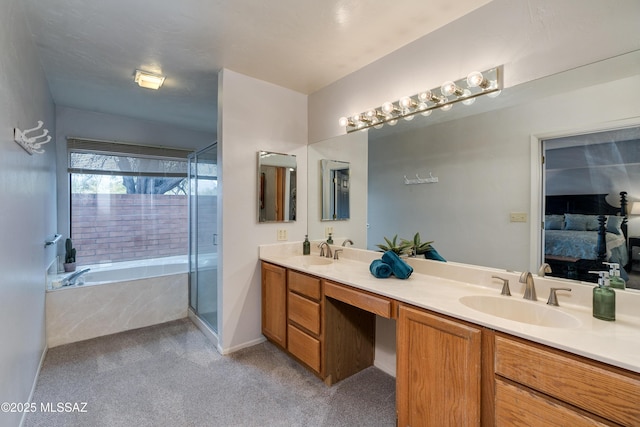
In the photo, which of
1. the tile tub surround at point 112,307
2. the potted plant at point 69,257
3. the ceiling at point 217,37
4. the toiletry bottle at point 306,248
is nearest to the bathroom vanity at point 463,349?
the toiletry bottle at point 306,248

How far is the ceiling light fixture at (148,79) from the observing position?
2.50 m

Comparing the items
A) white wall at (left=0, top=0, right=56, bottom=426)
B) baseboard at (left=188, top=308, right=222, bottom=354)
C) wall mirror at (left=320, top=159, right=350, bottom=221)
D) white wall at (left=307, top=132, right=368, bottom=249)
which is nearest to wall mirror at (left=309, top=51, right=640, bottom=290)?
white wall at (left=307, top=132, right=368, bottom=249)

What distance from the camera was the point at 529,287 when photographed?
1.49 metres

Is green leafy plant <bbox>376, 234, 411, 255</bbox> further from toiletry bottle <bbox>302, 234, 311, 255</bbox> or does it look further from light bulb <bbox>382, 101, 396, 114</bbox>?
light bulb <bbox>382, 101, 396, 114</bbox>

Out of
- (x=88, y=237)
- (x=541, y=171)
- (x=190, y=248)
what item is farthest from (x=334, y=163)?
(x=88, y=237)

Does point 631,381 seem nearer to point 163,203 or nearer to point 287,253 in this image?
point 287,253

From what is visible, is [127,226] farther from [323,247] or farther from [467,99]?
[467,99]

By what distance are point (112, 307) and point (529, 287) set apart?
3.60 m

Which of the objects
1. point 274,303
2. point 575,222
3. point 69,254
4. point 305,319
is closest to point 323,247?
point 274,303

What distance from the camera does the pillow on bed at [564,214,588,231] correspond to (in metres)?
1.44

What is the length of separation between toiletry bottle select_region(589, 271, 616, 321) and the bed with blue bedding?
0.17 m

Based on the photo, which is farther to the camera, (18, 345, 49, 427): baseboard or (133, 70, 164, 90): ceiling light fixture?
(133, 70, 164, 90): ceiling light fixture

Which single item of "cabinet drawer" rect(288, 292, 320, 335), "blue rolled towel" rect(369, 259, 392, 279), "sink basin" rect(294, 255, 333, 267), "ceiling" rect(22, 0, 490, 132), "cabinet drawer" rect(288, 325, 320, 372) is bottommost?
A: "cabinet drawer" rect(288, 325, 320, 372)

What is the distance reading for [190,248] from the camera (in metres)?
3.56
